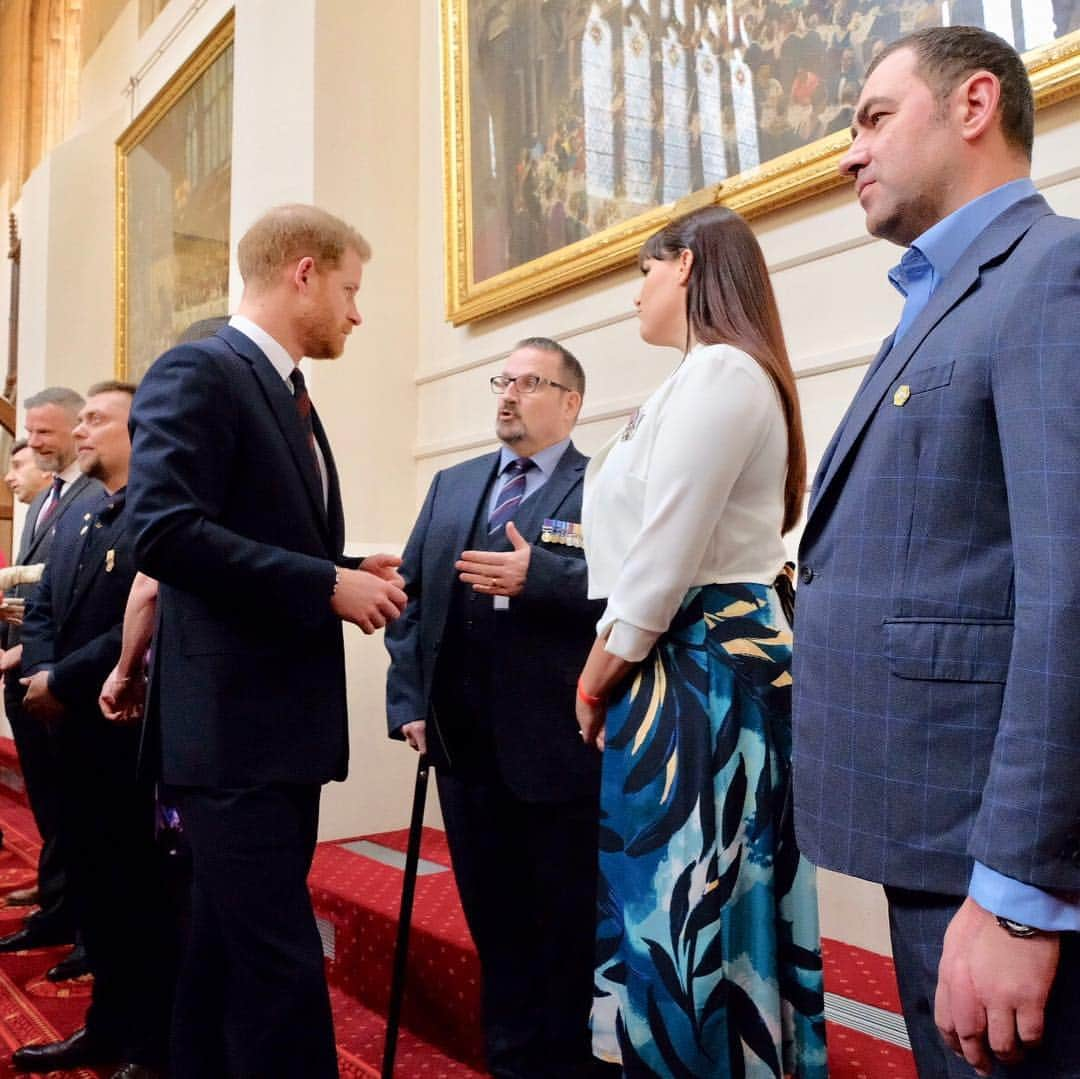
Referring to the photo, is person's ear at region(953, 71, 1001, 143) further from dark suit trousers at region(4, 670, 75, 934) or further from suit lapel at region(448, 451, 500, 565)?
dark suit trousers at region(4, 670, 75, 934)

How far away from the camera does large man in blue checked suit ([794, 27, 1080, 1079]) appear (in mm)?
902

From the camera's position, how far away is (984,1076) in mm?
969

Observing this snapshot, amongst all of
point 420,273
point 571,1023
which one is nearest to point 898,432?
point 571,1023

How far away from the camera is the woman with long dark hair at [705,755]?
159 cm

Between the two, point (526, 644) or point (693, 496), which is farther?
point (526, 644)

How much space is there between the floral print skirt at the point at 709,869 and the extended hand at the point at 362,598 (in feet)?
1.53

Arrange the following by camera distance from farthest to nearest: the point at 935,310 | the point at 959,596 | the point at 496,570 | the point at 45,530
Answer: the point at 45,530 → the point at 496,570 → the point at 935,310 → the point at 959,596

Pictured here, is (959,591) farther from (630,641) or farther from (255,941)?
(255,941)

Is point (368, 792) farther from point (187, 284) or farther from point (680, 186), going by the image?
point (187, 284)

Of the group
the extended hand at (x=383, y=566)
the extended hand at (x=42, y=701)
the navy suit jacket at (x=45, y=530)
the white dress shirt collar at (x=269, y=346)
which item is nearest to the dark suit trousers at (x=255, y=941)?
the extended hand at (x=383, y=566)

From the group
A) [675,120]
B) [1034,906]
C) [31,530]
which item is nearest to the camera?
[1034,906]

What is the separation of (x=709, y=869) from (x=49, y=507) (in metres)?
3.41

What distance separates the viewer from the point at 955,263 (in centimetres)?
116

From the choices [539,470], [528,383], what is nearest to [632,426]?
[539,470]
